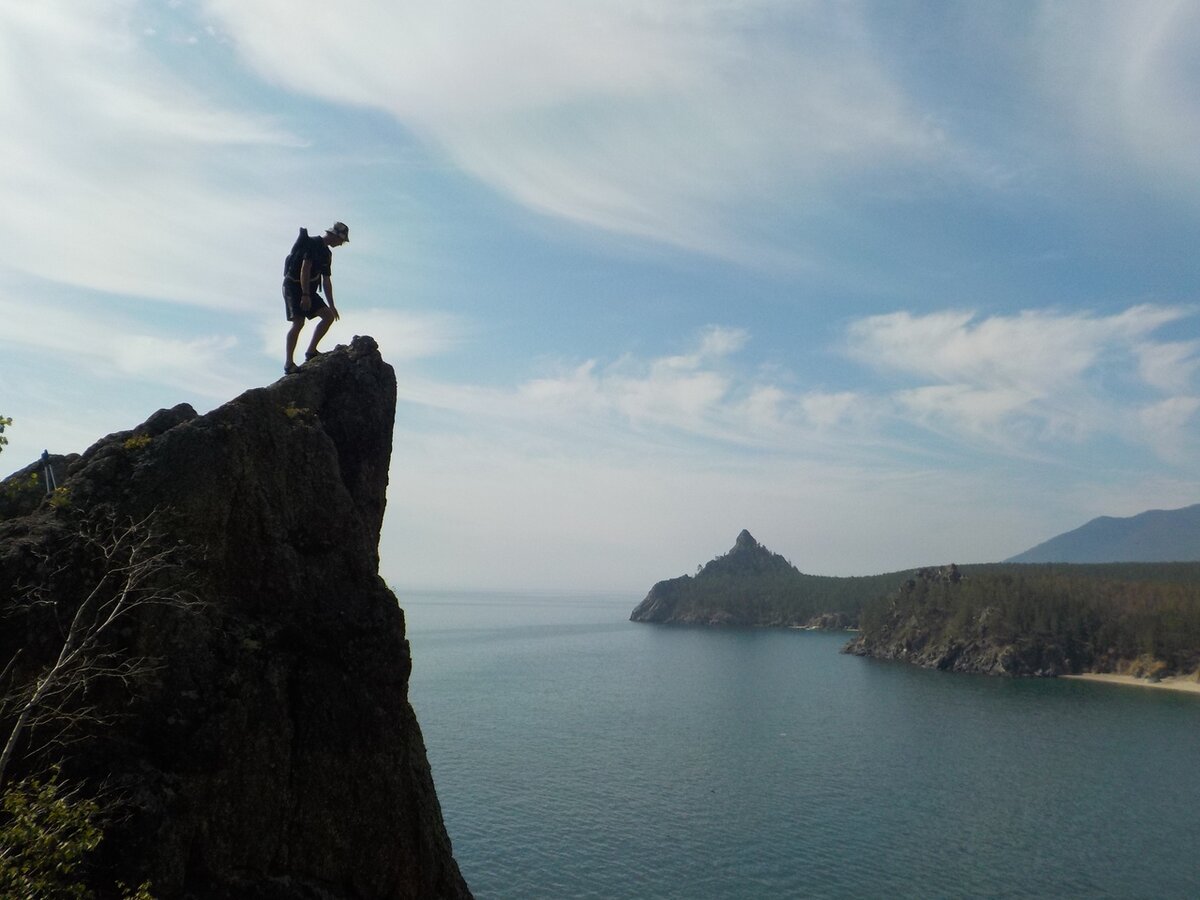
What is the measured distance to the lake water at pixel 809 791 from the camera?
4738 cm

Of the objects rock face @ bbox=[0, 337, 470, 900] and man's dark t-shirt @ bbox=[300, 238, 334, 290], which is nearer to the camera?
rock face @ bbox=[0, 337, 470, 900]

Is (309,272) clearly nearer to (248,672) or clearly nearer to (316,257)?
(316,257)

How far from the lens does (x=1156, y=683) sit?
143 metres

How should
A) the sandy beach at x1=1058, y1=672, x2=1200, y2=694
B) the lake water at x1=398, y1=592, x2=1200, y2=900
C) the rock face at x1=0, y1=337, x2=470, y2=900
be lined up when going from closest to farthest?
the rock face at x1=0, y1=337, x2=470, y2=900, the lake water at x1=398, y1=592, x2=1200, y2=900, the sandy beach at x1=1058, y1=672, x2=1200, y2=694

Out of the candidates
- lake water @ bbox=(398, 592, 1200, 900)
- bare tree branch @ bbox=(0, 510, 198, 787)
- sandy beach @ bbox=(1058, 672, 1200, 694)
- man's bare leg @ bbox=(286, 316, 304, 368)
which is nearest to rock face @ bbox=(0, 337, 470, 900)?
bare tree branch @ bbox=(0, 510, 198, 787)

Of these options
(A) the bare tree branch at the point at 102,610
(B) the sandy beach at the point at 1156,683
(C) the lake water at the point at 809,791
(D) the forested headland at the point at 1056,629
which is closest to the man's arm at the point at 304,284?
(A) the bare tree branch at the point at 102,610

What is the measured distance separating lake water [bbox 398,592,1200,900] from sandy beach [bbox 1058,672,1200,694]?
14871mm

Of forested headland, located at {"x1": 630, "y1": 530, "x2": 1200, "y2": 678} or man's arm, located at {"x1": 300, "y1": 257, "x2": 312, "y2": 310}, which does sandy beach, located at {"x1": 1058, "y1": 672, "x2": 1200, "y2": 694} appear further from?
man's arm, located at {"x1": 300, "y1": 257, "x2": 312, "y2": 310}

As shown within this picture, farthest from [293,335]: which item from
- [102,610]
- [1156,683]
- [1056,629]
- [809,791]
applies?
[1056,629]

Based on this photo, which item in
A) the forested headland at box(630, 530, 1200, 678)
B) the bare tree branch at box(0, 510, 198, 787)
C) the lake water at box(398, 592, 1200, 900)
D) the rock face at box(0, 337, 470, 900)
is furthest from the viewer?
the forested headland at box(630, 530, 1200, 678)

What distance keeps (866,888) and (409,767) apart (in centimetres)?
4021

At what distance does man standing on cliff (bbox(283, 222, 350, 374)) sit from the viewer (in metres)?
19.2

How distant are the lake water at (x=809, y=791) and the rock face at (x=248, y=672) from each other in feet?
107

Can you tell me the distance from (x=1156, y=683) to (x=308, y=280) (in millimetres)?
171882
